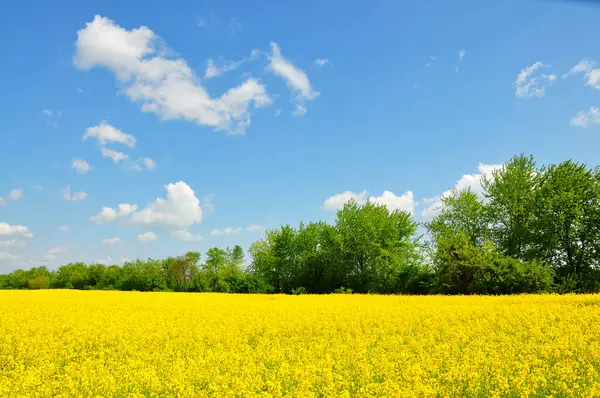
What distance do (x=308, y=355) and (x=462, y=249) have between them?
2722cm

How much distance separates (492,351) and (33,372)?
9372mm

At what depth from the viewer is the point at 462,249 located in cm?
3291

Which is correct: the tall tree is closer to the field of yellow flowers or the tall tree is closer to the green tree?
the green tree

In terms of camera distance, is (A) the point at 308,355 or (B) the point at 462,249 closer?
(A) the point at 308,355

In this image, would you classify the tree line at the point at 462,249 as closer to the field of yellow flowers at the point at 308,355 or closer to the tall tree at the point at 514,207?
the tall tree at the point at 514,207

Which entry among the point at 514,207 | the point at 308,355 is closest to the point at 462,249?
the point at 514,207

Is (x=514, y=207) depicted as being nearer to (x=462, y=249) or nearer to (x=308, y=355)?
(x=462, y=249)

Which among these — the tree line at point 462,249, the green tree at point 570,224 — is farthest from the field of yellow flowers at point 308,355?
the green tree at point 570,224

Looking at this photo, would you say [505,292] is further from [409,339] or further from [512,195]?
[409,339]

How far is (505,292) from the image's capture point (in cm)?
3086

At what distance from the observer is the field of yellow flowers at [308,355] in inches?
264

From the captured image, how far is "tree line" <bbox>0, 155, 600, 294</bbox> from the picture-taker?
106ft

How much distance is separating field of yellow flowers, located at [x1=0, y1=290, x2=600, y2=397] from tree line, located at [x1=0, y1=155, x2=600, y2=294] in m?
16.6

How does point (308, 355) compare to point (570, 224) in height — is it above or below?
below
